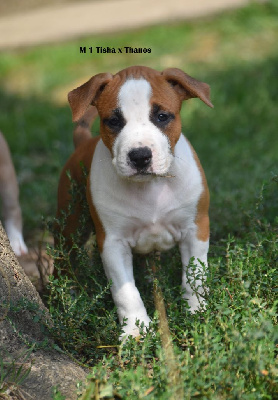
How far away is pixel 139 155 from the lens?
3.45 meters

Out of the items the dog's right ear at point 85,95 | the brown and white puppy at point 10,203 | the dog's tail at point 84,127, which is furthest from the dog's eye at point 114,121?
the brown and white puppy at point 10,203

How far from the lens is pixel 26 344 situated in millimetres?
3359

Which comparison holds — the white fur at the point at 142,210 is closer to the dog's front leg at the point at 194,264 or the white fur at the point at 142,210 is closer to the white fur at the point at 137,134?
the dog's front leg at the point at 194,264

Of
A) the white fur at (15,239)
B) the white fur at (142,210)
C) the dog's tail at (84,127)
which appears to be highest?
the dog's tail at (84,127)

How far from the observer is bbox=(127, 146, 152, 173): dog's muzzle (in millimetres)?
3453

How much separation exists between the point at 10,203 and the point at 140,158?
1.93 meters

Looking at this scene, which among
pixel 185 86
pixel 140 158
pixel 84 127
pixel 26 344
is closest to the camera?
pixel 26 344

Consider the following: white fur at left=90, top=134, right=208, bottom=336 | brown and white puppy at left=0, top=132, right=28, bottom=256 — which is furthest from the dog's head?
brown and white puppy at left=0, top=132, right=28, bottom=256

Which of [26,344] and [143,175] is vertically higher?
[143,175]

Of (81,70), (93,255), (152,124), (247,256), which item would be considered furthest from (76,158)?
(81,70)

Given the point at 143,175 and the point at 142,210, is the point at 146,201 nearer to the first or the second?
the point at 142,210

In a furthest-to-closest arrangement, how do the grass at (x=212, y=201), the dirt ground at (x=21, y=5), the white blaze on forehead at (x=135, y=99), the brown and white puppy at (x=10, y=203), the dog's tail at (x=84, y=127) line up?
the dirt ground at (x=21, y=5), the brown and white puppy at (x=10, y=203), the dog's tail at (x=84, y=127), the white blaze on forehead at (x=135, y=99), the grass at (x=212, y=201)

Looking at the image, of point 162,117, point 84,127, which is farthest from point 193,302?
point 84,127

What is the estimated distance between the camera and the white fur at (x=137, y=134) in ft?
11.5
